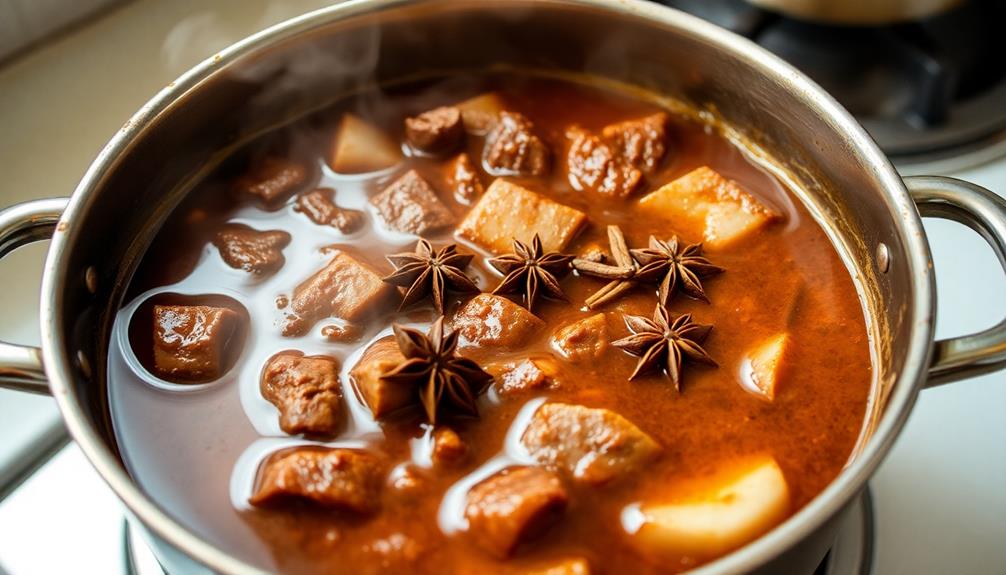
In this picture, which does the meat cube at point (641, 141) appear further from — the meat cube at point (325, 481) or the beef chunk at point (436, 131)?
the meat cube at point (325, 481)

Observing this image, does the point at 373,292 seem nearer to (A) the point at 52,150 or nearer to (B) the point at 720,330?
(B) the point at 720,330

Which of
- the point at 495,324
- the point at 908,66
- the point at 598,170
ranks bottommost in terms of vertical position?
the point at 495,324

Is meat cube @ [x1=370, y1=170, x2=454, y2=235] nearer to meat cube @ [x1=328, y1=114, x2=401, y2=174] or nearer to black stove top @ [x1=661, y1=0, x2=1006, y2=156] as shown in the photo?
meat cube @ [x1=328, y1=114, x2=401, y2=174]

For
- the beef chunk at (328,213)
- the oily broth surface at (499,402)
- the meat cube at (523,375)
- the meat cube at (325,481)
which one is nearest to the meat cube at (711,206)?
A: the oily broth surface at (499,402)

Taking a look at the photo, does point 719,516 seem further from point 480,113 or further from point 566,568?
point 480,113

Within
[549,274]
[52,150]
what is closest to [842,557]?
[549,274]

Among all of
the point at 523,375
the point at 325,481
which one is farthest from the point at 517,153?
the point at 325,481

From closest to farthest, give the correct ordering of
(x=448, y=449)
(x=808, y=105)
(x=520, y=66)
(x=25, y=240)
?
(x=448, y=449), (x=25, y=240), (x=808, y=105), (x=520, y=66)

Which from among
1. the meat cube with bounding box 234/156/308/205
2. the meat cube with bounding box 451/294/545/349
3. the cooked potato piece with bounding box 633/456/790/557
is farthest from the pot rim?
the meat cube with bounding box 451/294/545/349
